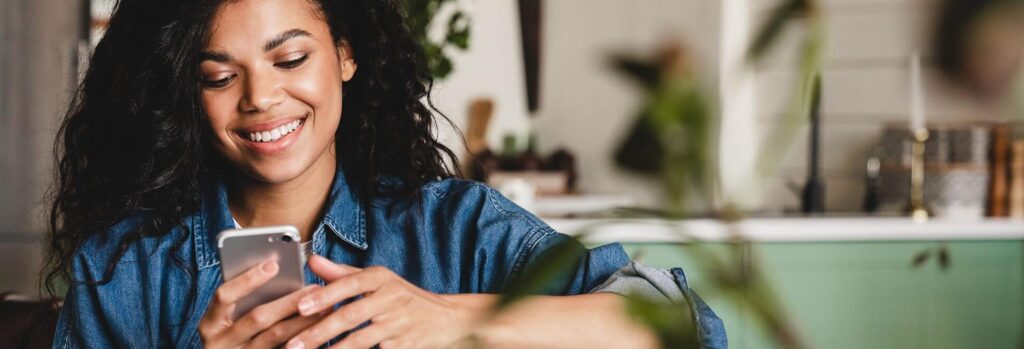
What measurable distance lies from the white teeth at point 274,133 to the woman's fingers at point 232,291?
263 mm

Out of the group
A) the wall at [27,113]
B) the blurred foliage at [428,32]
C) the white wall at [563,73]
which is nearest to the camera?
the blurred foliage at [428,32]

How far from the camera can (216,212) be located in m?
1.47

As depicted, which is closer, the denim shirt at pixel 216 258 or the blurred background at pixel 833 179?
the denim shirt at pixel 216 258

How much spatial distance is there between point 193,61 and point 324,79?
0.17 m

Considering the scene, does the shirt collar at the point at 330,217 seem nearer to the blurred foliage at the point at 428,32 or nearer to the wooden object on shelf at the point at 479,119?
the blurred foliage at the point at 428,32

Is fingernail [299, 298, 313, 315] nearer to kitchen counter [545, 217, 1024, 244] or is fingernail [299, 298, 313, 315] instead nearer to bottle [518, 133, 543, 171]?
kitchen counter [545, 217, 1024, 244]

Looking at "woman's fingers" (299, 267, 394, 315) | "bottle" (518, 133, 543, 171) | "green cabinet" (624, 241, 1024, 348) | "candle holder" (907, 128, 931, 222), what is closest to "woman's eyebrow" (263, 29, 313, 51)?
"woman's fingers" (299, 267, 394, 315)

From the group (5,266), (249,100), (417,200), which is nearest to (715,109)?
(249,100)

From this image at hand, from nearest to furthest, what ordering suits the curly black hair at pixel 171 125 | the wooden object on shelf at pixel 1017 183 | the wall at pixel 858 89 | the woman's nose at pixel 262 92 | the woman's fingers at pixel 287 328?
1. the woman's fingers at pixel 287 328
2. the woman's nose at pixel 262 92
3. the curly black hair at pixel 171 125
4. the wooden object on shelf at pixel 1017 183
5. the wall at pixel 858 89

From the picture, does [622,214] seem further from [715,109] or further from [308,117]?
[308,117]

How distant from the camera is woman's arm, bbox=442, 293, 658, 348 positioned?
1.07 metres

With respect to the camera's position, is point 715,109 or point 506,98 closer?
point 715,109

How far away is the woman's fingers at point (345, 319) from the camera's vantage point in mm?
985

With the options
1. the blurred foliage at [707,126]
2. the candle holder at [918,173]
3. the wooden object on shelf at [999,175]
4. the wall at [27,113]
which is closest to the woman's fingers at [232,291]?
the blurred foliage at [707,126]
